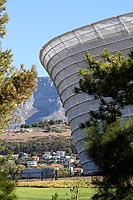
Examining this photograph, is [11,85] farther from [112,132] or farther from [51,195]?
[51,195]

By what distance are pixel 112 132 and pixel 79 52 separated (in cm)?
2281

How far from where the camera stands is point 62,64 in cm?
3400

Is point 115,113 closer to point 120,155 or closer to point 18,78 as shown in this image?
point 120,155

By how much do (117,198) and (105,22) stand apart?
20.9m

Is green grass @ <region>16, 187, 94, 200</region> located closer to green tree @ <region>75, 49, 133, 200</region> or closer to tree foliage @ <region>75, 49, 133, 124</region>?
tree foliage @ <region>75, 49, 133, 124</region>

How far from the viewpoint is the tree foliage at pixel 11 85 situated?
A: 12523 mm

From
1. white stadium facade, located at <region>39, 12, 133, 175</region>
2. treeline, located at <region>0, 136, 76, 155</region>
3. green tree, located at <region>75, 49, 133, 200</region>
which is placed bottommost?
green tree, located at <region>75, 49, 133, 200</region>

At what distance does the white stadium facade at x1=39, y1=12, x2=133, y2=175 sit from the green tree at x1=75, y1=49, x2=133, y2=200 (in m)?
15.8

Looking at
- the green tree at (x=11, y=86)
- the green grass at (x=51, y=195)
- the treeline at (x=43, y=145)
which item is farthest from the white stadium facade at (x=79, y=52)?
the treeline at (x=43, y=145)

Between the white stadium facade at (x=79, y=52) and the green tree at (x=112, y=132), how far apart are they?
15.8m

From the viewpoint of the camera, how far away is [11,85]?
12.4 meters

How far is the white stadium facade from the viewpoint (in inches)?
1155

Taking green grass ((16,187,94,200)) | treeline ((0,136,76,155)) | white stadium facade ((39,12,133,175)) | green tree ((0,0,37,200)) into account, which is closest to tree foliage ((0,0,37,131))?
green tree ((0,0,37,200))

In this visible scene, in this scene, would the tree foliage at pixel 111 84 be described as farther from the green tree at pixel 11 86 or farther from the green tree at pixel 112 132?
the green tree at pixel 11 86
